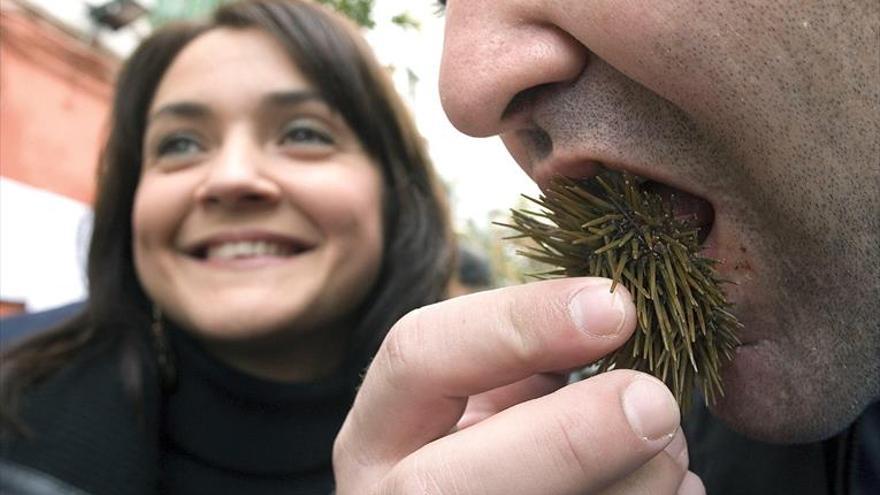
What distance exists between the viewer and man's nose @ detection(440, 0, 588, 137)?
1.05 m

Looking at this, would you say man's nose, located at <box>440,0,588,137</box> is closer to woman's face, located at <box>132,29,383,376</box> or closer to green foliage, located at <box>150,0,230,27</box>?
woman's face, located at <box>132,29,383,376</box>

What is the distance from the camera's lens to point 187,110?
2.31 metres

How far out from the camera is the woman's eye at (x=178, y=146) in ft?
7.72

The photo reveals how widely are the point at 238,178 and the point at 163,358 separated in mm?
761

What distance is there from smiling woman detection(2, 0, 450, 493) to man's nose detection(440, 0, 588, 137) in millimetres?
1141

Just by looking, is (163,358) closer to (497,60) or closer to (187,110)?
(187,110)

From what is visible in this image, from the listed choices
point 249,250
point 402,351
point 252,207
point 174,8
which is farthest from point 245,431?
point 174,8

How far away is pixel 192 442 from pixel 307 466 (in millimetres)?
359

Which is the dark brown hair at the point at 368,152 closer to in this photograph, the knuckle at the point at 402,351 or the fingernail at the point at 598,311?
the knuckle at the point at 402,351

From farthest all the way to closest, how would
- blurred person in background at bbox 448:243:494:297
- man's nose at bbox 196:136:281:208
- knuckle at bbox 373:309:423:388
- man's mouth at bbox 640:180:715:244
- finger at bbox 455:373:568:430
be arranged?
blurred person in background at bbox 448:243:494:297
man's nose at bbox 196:136:281:208
finger at bbox 455:373:568:430
man's mouth at bbox 640:180:715:244
knuckle at bbox 373:309:423:388

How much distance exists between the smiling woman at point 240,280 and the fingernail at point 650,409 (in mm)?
1485

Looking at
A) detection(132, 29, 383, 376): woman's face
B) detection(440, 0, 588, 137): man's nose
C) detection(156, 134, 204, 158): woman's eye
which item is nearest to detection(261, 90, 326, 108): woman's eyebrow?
detection(132, 29, 383, 376): woman's face

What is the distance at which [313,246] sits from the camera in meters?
2.29

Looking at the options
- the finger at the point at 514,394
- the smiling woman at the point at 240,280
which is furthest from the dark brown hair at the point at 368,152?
the finger at the point at 514,394
